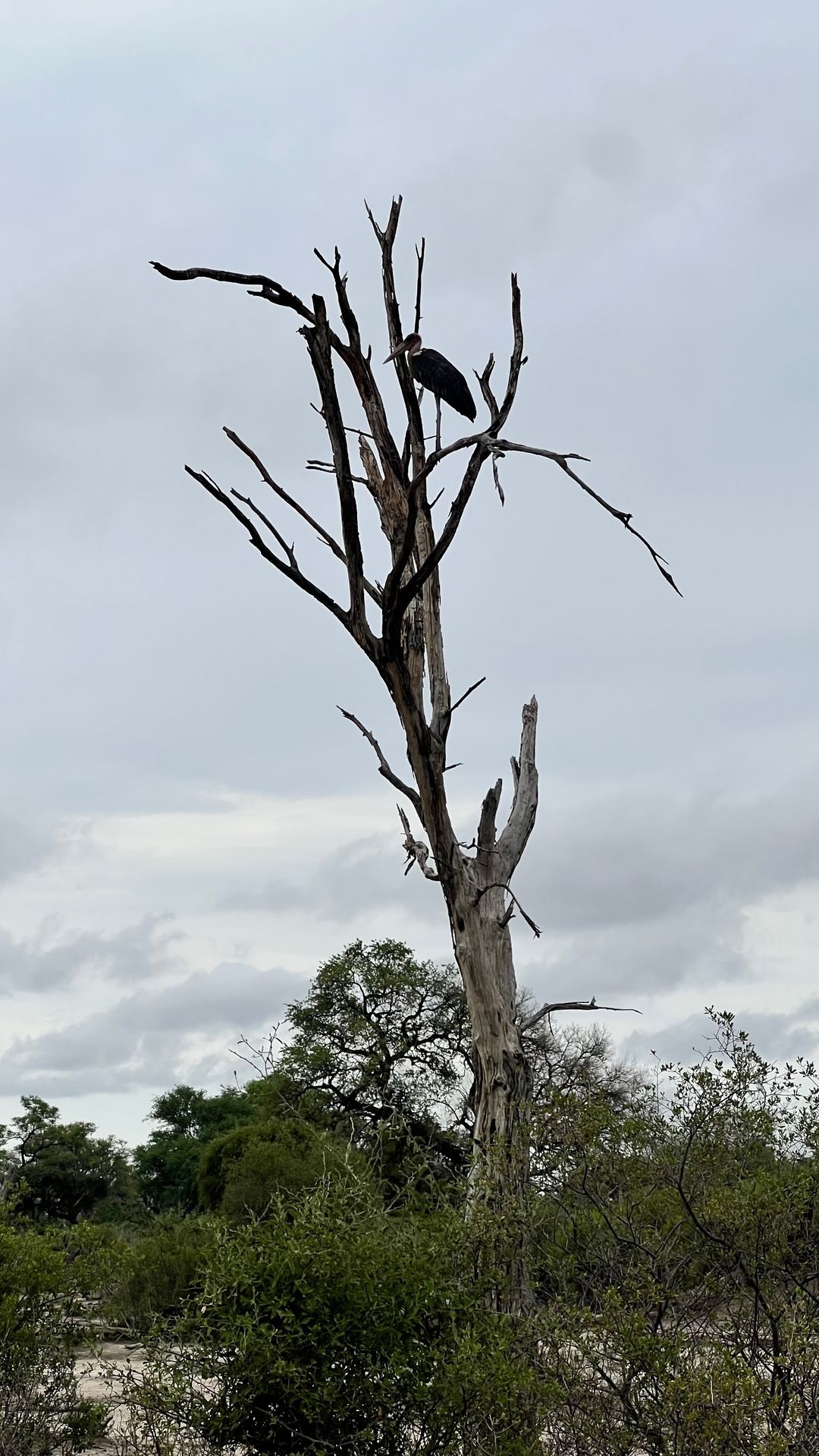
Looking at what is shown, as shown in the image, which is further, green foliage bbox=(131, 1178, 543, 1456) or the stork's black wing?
the stork's black wing

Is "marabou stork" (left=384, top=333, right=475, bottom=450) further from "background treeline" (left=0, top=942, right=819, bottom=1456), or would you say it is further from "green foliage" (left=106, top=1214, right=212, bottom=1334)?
"green foliage" (left=106, top=1214, right=212, bottom=1334)

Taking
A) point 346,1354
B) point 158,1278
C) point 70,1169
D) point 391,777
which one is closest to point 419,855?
point 391,777

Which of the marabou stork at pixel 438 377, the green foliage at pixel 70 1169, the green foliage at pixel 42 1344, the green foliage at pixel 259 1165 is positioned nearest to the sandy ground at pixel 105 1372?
the green foliage at pixel 42 1344

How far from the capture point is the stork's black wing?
8.09m

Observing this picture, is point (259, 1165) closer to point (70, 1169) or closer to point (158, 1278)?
point (158, 1278)

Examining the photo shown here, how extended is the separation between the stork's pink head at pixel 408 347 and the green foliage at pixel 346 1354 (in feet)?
17.5

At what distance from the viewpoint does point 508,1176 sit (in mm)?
4801

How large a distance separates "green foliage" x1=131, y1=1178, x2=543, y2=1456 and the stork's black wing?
5275 mm

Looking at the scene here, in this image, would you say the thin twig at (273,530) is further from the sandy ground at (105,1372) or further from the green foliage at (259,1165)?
the green foliage at (259,1165)

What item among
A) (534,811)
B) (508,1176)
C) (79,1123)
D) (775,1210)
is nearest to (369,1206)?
(508,1176)

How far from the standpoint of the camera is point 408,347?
8164mm

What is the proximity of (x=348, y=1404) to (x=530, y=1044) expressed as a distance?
4986mm

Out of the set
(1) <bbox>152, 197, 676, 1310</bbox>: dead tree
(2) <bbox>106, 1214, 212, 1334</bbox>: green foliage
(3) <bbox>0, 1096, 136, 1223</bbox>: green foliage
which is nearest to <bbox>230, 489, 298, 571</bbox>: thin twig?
(1) <bbox>152, 197, 676, 1310</bbox>: dead tree

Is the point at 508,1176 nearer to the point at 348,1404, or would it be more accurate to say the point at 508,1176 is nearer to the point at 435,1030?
the point at 348,1404
